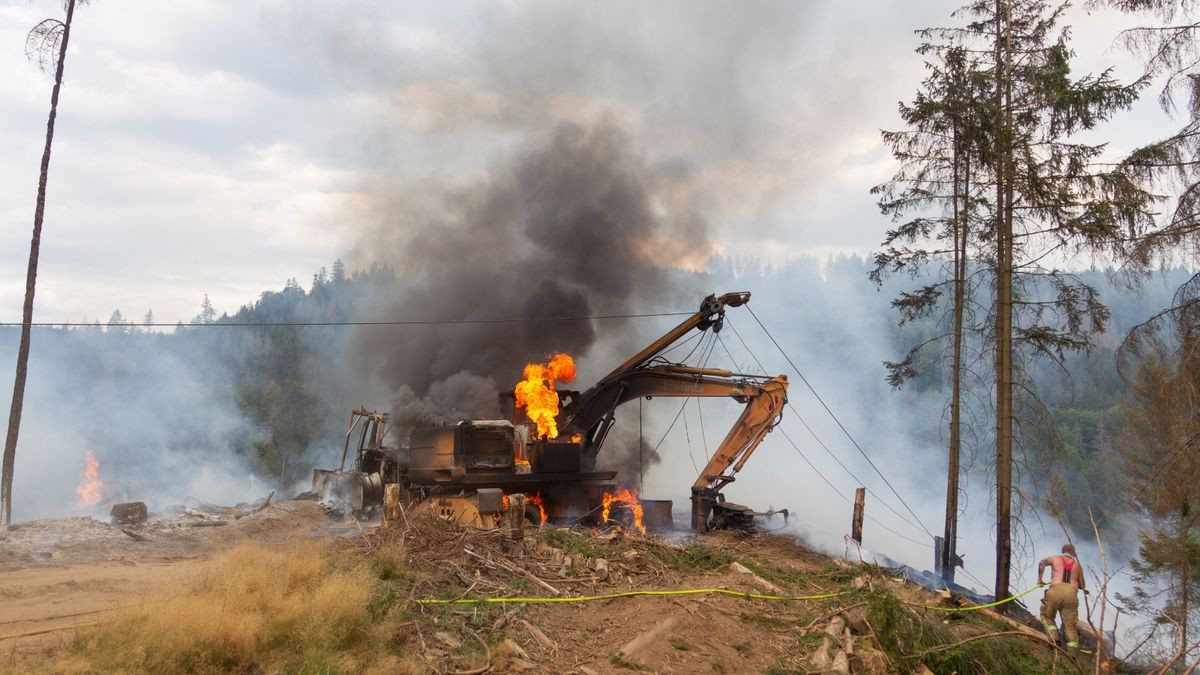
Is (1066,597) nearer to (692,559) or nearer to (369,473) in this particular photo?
(692,559)

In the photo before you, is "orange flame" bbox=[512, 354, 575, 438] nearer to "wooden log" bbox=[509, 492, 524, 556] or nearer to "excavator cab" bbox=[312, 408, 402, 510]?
"excavator cab" bbox=[312, 408, 402, 510]

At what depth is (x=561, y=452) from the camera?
1948 cm

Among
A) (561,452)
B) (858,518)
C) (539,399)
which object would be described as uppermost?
(539,399)

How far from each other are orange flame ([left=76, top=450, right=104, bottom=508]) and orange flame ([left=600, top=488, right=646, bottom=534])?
2185 cm

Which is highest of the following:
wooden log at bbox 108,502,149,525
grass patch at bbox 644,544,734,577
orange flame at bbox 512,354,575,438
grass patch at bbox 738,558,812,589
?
orange flame at bbox 512,354,575,438

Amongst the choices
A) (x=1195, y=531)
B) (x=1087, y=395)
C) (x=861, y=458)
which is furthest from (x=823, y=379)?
(x=1195, y=531)

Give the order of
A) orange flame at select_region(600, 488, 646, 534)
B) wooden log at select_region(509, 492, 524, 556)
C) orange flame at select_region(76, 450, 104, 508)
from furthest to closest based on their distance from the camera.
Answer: orange flame at select_region(76, 450, 104, 508) → orange flame at select_region(600, 488, 646, 534) → wooden log at select_region(509, 492, 524, 556)

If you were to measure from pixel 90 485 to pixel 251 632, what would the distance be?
28.4 meters

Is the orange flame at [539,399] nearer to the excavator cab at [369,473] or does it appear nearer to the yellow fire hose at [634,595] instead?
the excavator cab at [369,473]

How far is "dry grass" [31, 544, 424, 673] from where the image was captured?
7570 mm

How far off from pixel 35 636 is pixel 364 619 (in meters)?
4.14

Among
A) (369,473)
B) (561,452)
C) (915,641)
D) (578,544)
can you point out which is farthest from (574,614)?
(369,473)

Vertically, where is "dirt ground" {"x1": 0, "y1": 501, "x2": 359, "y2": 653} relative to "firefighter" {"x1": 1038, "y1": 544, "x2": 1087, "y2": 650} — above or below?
below

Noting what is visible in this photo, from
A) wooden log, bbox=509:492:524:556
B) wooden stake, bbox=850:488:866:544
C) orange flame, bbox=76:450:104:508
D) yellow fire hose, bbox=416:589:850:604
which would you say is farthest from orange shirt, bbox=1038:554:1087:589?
orange flame, bbox=76:450:104:508
